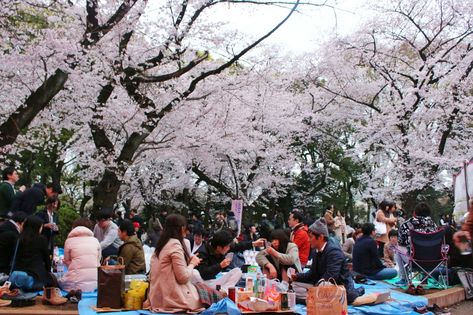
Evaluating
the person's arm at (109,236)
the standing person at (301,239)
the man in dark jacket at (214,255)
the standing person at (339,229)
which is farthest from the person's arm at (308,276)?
the standing person at (339,229)

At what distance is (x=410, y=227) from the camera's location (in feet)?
26.4

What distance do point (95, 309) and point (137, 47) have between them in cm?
839

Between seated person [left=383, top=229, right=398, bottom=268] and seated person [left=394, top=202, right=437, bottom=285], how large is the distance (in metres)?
0.84

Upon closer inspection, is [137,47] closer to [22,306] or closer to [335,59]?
[22,306]

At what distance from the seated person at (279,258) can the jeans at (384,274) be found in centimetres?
214

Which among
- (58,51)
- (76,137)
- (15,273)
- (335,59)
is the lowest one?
(15,273)

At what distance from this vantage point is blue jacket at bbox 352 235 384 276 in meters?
8.20

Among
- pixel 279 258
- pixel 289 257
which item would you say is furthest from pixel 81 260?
pixel 289 257

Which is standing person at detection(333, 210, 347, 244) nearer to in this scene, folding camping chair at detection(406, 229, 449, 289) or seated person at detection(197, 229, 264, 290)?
folding camping chair at detection(406, 229, 449, 289)

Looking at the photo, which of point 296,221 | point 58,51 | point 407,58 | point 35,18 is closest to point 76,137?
point 35,18

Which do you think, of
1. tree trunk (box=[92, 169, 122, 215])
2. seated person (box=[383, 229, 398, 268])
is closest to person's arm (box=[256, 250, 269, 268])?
seated person (box=[383, 229, 398, 268])

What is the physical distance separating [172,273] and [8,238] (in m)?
2.54

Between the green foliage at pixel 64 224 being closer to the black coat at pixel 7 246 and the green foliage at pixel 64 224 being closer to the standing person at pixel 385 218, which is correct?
the black coat at pixel 7 246

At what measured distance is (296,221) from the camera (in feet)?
28.7
